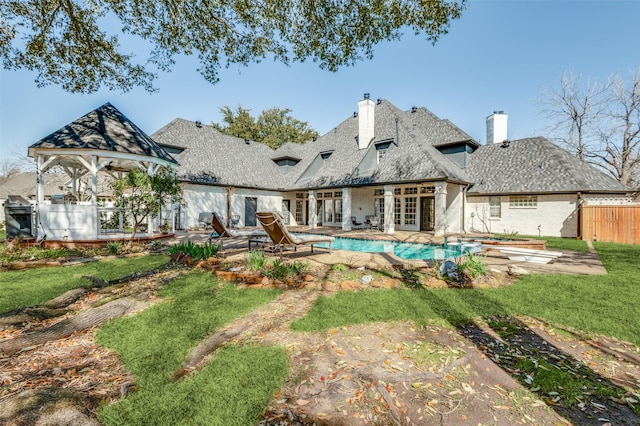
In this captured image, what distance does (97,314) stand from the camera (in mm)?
3883

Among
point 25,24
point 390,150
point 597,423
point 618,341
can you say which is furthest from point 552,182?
point 25,24

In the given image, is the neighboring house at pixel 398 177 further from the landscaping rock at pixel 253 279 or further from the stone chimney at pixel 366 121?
the landscaping rock at pixel 253 279

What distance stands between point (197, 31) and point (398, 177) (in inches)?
459

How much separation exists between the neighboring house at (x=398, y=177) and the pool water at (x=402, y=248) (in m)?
3.45

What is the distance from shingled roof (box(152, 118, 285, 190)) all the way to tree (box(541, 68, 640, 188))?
26729 millimetres

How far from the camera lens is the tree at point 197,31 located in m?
7.32

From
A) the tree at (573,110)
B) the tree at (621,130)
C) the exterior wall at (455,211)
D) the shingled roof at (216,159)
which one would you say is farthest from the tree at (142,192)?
the tree at (621,130)

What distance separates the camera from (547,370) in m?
2.86

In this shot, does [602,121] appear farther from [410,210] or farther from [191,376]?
[191,376]

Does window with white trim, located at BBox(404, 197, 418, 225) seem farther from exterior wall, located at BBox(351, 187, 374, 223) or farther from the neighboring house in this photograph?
exterior wall, located at BBox(351, 187, 374, 223)

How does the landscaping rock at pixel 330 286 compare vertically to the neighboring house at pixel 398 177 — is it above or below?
below

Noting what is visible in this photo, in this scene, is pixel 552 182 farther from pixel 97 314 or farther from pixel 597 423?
pixel 97 314

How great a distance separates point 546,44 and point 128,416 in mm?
21031

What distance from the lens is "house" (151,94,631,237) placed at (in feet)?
53.2
